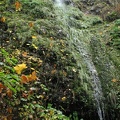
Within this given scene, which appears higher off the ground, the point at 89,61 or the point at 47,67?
the point at 47,67

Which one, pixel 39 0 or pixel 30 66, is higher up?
pixel 39 0

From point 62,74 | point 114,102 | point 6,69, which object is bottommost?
point 114,102

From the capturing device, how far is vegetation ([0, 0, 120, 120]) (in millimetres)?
3980

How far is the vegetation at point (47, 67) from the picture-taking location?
3.98 metres

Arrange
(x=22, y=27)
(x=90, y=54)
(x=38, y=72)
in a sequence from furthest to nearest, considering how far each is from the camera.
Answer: (x=90, y=54)
(x=22, y=27)
(x=38, y=72)

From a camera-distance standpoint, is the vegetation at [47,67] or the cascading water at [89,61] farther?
the cascading water at [89,61]

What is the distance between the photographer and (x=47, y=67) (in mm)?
5508

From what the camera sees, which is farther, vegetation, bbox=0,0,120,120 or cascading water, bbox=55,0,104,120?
cascading water, bbox=55,0,104,120

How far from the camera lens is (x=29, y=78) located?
4020mm

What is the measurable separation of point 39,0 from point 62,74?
347cm

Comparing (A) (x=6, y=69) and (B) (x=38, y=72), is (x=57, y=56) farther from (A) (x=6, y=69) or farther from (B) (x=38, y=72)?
(A) (x=6, y=69)

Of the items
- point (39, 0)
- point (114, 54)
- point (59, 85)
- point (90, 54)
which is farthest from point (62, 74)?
point (39, 0)

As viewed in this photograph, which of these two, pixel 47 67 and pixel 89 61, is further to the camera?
pixel 89 61

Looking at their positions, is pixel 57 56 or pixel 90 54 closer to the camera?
pixel 57 56
